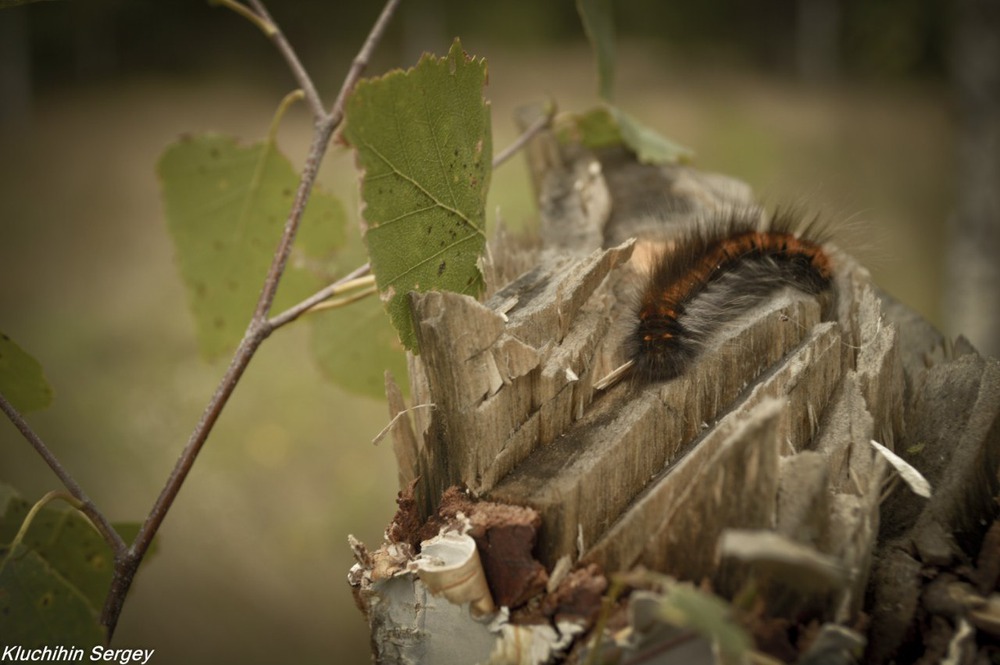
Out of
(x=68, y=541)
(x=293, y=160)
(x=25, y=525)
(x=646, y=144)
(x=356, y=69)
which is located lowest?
(x=68, y=541)

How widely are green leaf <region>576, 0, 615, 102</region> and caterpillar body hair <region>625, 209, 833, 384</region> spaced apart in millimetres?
353

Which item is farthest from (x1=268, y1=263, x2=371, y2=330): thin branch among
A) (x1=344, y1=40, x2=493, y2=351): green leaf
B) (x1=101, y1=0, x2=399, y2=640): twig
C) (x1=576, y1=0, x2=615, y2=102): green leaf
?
(x1=576, y1=0, x2=615, y2=102): green leaf

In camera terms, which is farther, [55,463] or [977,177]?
[977,177]

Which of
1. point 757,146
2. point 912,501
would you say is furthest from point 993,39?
point 912,501

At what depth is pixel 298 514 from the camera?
8.05 ft

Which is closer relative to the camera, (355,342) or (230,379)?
(230,379)

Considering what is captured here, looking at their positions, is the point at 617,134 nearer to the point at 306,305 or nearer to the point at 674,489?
the point at 306,305

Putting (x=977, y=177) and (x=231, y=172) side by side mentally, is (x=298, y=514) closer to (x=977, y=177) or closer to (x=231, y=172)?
(x=231, y=172)

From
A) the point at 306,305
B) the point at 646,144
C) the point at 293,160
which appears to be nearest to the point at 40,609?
the point at 306,305

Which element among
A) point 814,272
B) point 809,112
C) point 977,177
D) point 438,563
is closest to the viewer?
point 438,563

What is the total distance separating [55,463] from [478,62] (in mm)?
550

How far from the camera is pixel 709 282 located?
86 centimetres

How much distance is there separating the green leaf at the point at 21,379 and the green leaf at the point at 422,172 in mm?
460

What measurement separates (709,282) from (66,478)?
685 millimetres
